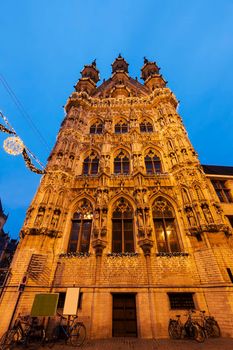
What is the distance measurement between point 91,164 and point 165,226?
811cm

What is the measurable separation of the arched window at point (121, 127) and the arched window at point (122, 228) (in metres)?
8.73

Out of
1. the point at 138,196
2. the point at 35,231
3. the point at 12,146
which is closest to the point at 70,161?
the point at 35,231

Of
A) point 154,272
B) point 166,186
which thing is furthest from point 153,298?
point 166,186

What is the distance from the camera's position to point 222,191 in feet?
45.5

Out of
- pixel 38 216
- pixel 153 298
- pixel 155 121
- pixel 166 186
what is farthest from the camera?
pixel 155 121

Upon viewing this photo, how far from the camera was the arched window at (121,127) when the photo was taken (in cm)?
1886

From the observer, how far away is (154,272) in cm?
945

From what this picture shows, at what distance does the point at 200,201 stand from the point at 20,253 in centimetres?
1086

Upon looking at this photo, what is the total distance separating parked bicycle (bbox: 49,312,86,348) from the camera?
7.06 metres

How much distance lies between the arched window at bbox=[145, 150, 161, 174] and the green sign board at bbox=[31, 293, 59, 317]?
34.6 feet

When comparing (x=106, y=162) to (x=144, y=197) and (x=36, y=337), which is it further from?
(x=36, y=337)

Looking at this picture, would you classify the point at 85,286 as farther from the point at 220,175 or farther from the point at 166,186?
the point at 220,175

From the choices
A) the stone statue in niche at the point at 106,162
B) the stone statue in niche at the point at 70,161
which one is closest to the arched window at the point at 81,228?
the stone statue in niche at the point at 106,162

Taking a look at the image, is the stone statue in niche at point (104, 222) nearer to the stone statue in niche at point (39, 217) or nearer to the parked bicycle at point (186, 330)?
the stone statue in niche at point (39, 217)
